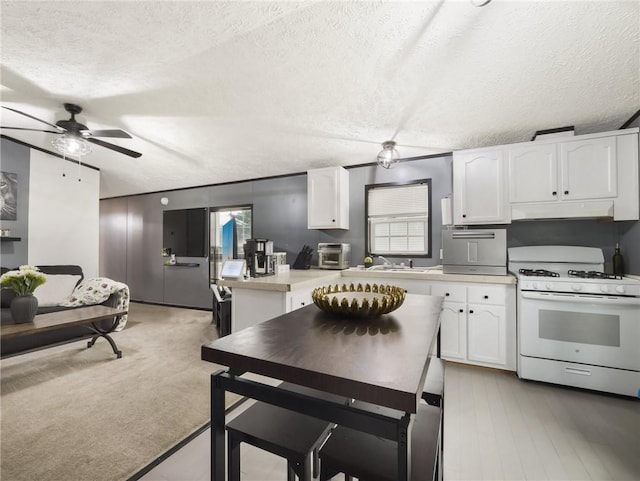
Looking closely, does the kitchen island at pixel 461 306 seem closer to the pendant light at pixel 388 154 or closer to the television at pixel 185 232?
the pendant light at pixel 388 154

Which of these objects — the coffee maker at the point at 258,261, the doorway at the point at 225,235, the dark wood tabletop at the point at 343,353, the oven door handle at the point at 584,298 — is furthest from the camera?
the doorway at the point at 225,235

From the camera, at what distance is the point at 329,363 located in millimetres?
718

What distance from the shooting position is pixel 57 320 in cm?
268

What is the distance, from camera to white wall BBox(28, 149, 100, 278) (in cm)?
408

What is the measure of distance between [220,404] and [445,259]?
2527 millimetres

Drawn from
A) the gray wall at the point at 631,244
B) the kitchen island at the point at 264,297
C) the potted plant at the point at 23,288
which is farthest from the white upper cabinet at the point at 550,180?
the potted plant at the point at 23,288

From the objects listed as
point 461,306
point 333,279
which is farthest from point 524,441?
point 333,279

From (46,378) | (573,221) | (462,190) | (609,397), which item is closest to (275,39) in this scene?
(462,190)

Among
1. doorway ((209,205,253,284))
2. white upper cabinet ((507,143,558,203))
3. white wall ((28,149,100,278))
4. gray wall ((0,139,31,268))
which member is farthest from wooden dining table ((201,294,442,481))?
white wall ((28,149,100,278))

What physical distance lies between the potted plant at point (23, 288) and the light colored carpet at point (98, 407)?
0.58 meters

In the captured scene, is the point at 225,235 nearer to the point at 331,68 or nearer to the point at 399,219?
the point at 399,219

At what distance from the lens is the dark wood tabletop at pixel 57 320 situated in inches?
92.4

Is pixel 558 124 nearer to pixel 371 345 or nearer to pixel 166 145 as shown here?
pixel 371 345

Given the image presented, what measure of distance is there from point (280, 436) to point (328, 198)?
2.96m
